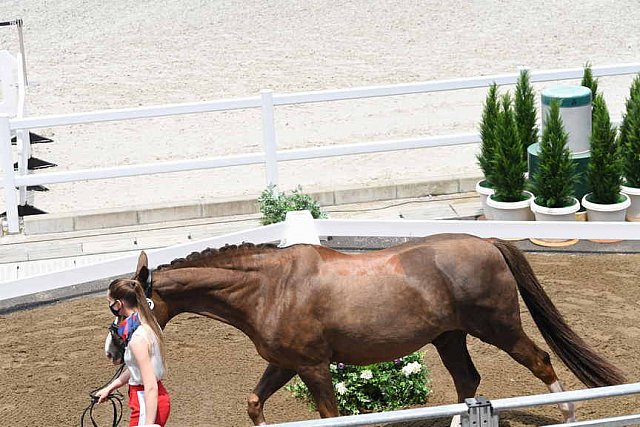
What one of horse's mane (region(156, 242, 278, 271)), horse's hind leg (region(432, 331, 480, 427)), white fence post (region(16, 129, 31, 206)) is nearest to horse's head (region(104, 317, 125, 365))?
horse's mane (region(156, 242, 278, 271))

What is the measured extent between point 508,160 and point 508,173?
122mm

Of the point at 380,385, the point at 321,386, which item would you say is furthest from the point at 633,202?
the point at 321,386

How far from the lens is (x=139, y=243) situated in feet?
38.9

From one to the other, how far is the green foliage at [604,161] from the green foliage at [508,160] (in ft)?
2.06

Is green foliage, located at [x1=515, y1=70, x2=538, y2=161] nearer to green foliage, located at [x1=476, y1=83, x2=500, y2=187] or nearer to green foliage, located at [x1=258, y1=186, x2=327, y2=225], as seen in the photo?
green foliage, located at [x1=476, y1=83, x2=500, y2=187]

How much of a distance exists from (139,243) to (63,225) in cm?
91

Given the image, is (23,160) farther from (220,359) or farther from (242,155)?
(220,359)

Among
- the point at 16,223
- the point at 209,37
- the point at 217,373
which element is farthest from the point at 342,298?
the point at 209,37

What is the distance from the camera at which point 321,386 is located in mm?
7258

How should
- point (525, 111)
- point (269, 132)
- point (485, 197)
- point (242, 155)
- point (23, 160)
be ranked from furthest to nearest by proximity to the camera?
point (23, 160)
point (242, 155)
point (269, 132)
point (525, 111)
point (485, 197)

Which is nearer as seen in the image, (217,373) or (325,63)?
(217,373)

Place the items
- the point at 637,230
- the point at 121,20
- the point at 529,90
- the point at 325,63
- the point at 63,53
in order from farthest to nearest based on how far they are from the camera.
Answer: the point at 121,20
the point at 63,53
the point at 325,63
the point at 529,90
the point at 637,230

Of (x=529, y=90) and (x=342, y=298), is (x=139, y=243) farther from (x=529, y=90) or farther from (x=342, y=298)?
(x=342, y=298)

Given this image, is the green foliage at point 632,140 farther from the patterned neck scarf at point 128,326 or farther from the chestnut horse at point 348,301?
the patterned neck scarf at point 128,326
